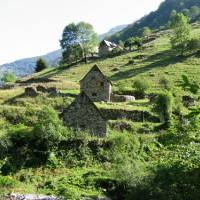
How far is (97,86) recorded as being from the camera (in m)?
62.0

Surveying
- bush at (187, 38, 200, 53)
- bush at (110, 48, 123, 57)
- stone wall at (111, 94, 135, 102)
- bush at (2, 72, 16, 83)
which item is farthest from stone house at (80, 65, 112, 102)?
bush at (2, 72, 16, 83)

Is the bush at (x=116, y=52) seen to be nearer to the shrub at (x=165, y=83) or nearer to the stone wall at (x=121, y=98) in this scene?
the shrub at (x=165, y=83)

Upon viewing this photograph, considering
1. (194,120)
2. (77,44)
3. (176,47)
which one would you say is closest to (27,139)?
(194,120)

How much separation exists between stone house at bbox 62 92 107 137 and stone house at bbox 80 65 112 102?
15400 millimetres

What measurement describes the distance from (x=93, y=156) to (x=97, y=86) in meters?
22.2

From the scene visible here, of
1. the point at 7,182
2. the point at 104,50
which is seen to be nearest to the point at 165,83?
the point at 7,182

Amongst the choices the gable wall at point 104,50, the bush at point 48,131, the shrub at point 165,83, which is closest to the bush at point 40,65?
the gable wall at point 104,50

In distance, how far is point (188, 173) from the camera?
27891mm

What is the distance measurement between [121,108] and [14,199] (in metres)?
23.3

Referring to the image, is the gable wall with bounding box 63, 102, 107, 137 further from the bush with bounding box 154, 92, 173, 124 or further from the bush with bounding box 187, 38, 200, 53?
the bush with bounding box 187, 38, 200, 53

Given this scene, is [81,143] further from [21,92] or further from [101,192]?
[21,92]

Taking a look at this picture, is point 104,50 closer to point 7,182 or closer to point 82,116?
point 82,116

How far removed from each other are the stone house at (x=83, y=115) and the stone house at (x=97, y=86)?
1540 centimetres

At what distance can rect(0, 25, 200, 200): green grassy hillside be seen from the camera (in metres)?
29.0
